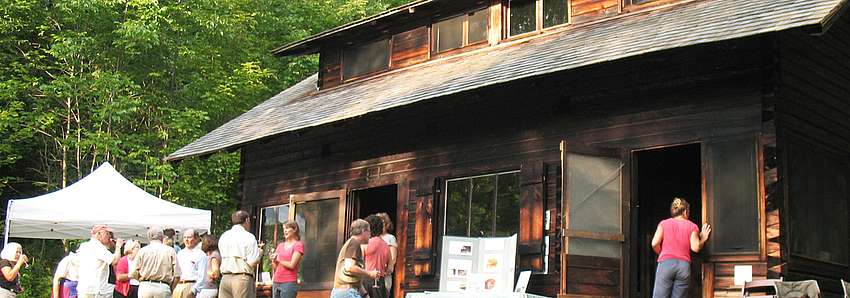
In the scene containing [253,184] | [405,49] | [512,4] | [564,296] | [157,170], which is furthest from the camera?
[157,170]

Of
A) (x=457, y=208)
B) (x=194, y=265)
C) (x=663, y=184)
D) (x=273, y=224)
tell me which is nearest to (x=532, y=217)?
(x=457, y=208)

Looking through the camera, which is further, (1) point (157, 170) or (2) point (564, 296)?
(1) point (157, 170)

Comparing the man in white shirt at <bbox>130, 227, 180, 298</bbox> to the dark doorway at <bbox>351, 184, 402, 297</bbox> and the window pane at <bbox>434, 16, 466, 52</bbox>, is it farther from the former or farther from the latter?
the window pane at <bbox>434, 16, 466, 52</bbox>

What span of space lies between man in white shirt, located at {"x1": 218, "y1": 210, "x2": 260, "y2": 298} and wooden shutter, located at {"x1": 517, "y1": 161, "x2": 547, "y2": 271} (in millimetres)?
3195

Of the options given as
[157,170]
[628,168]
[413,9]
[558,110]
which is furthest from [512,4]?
[157,170]

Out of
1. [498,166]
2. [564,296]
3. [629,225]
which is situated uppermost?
[498,166]

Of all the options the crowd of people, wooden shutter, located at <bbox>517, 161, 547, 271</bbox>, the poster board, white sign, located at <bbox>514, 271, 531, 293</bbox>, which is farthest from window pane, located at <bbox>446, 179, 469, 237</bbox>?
white sign, located at <bbox>514, 271, 531, 293</bbox>

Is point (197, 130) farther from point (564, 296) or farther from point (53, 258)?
point (564, 296)

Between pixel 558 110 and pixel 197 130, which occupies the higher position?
pixel 197 130

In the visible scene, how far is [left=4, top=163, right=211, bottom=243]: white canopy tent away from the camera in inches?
675

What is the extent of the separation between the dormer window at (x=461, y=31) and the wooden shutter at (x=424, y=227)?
92.3 inches

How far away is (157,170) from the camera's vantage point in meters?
26.3

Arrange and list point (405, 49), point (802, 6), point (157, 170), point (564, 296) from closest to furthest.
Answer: point (802, 6), point (564, 296), point (405, 49), point (157, 170)

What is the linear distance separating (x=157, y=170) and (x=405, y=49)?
12.3m
